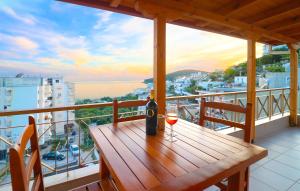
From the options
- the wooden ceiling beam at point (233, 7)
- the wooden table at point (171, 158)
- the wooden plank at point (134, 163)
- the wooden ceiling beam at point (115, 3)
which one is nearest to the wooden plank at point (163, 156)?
the wooden table at point (171, 158)

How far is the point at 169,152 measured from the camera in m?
1.11

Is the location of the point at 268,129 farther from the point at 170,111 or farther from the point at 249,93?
the point at 170,111

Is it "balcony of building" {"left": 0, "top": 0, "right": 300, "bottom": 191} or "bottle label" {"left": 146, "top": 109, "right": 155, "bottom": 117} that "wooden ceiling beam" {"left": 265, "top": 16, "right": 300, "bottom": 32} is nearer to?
"balcony of building" {"left": 0, "top": 0, "right": 300, "bottom": 191}

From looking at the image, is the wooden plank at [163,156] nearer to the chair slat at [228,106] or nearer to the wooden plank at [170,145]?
the wooden plank at [170,145]

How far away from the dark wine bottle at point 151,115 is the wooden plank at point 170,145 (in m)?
0.06

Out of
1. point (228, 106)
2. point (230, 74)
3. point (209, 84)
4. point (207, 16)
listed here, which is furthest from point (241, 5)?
point (230, 74)

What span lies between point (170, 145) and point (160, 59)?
1334 millimetres

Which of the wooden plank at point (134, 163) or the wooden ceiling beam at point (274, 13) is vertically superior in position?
the wooden ceiling beam at point (274, 13)

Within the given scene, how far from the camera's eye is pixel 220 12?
275cm

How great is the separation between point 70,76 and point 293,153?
4098mm

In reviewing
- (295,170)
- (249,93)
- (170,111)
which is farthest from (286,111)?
(170,111)

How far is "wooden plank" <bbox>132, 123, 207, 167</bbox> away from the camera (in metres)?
1.00

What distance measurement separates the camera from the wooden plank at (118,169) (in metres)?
0.77

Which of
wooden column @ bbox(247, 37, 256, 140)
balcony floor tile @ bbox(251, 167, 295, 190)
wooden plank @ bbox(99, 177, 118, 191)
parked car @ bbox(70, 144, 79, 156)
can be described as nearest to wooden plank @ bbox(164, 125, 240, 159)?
wooden plank @ bbox(99, 177, 118, 191)
